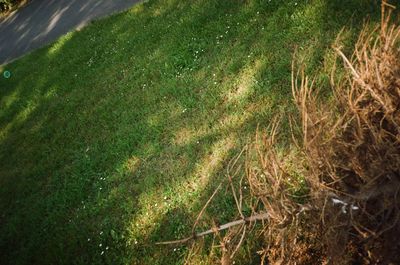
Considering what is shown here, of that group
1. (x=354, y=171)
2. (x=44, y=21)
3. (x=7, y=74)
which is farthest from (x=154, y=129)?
(x=44, y=21)

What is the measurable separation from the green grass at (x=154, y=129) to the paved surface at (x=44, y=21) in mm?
2899

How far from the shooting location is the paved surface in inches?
436

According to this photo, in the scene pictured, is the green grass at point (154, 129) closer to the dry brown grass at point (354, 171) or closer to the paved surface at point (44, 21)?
the dry brown grass at point (354, 171)

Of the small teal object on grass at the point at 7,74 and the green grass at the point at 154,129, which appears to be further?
→ the small teal object on grass at the point at 7,74

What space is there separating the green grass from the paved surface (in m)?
2.90

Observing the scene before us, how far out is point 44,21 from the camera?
1293 centimetres

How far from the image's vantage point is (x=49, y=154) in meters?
7.32

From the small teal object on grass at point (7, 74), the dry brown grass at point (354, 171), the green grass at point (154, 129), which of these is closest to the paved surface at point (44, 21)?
the small teal object on grass at point (7, 74)

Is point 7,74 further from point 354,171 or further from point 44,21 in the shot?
point 354,171

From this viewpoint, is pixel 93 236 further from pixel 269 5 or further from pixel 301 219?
pixel 269 5

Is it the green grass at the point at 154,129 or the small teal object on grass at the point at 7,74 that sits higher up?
the small teal object on grass at the point at 7,74

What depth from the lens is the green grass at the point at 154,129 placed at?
197 inches

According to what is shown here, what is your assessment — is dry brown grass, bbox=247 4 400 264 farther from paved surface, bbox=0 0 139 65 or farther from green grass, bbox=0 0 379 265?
paved surface, bbox=0 0 139 65

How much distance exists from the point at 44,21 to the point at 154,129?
9.21m
